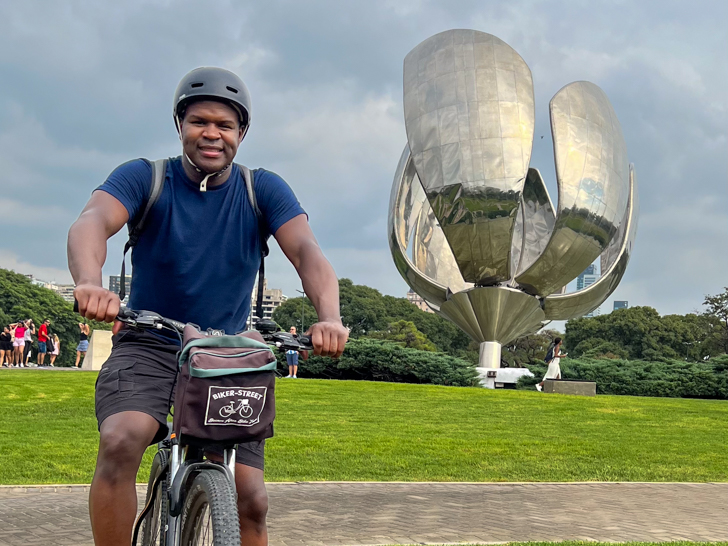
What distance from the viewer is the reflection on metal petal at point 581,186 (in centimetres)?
2591

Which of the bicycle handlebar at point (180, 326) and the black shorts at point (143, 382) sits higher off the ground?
the bicycle handlebar at point (180, 326)

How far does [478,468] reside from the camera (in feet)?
27.9

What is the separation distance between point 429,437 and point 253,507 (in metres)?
8.45

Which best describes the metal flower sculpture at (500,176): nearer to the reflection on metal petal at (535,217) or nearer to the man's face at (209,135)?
the reflection on metal petal at (535,217)

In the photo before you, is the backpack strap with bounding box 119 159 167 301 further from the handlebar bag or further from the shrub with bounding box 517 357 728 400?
the shrub with bounding box 517 357 728 400

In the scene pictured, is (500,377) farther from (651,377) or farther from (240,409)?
(240,409)

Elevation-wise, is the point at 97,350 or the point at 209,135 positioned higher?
the point at 209,135

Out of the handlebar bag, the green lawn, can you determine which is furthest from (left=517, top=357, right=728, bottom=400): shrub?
the handlebar bag

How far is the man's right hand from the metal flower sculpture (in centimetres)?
2307

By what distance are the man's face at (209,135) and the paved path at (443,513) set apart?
2.75 m

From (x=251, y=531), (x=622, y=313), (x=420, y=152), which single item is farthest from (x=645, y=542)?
(x=622, y=313)

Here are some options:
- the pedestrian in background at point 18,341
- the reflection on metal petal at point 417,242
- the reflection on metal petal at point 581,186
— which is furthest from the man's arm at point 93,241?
the reflection on metal petal at point 417,242

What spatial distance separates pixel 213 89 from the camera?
2.73 m

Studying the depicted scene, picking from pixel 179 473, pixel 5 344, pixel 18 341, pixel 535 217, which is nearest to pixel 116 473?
pixel 179 473
